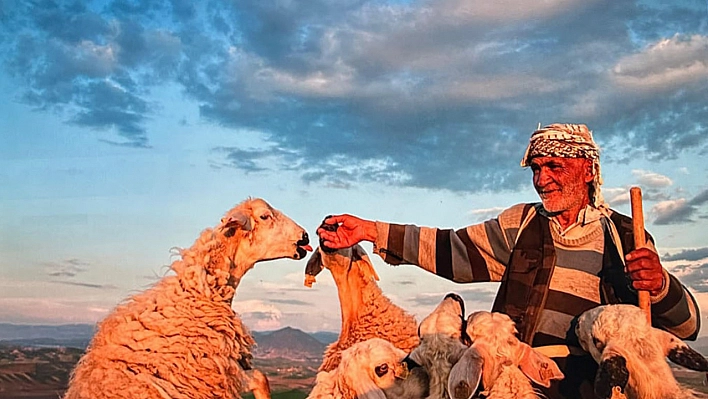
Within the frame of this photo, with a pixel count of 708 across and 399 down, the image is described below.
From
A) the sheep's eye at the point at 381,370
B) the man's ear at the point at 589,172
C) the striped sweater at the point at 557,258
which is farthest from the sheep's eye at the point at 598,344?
the man's ear at the point at 589,172

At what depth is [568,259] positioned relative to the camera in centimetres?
577

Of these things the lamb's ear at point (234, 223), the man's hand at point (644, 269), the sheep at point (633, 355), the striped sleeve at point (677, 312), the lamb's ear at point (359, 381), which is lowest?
the lamb's ear at point (359, 381)

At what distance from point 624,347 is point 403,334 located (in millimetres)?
3190

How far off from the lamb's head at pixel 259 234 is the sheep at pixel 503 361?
2.69m

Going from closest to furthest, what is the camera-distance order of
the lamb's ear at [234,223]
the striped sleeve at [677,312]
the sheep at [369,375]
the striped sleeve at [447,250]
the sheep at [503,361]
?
the sheep at [503,361] → the sheep at [369,375] → the striped sleeve at [677,312] → the striped sleeve at [447,250] → the lamb's ear at [234,223]

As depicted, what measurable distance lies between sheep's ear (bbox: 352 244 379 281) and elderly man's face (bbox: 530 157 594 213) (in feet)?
7.55

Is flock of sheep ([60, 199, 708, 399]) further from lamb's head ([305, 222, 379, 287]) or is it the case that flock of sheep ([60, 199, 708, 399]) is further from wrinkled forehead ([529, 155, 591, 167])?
wrinkled forehead ([529, 155, 591, 167])

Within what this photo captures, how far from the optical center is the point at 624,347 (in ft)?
15.0

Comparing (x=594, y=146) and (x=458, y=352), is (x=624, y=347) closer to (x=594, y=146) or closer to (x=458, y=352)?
(x=458, y=352)

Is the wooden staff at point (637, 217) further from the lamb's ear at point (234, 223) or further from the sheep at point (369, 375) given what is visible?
the lamb's ear at point (234, 223)

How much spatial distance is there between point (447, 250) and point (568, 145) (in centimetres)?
133

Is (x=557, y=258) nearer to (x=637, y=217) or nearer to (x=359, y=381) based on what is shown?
(x=637, y=217)

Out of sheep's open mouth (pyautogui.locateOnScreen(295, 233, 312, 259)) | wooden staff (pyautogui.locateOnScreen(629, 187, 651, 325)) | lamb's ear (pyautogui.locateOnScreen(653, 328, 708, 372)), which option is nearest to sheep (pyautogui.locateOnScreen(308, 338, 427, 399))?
lamb's ear (pyautogui.locateOnScreen(653, 328, 708, 372))

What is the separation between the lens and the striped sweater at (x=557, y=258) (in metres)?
5.52
